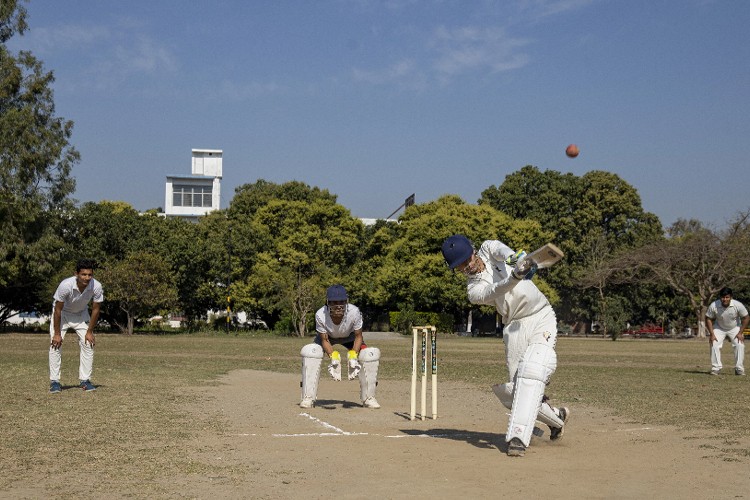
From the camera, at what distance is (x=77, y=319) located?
14.6 metres

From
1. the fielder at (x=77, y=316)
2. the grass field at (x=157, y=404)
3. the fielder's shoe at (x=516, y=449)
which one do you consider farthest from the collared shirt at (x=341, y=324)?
the fielder's shoe at (x=516, y=449)

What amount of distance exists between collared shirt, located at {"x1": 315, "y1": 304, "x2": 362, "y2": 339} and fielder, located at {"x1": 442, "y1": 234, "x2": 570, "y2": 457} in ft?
12.0

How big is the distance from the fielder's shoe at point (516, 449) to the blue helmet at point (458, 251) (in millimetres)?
1795

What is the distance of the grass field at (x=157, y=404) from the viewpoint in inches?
309

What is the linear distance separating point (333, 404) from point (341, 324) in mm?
1575

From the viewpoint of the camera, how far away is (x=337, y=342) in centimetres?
1271

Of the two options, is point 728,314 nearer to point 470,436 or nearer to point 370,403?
point 370,403

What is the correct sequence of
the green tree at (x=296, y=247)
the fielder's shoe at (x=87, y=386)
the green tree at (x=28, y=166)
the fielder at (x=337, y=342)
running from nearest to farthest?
the fielder at (x=337, y=342) → the fielder's shoe at (x=87, y=386) → the green tree at (x=28, y=166) → the green tree at (x=296, y=247)

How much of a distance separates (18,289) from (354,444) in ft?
166

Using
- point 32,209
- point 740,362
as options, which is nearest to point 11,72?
Answer: point 32,209

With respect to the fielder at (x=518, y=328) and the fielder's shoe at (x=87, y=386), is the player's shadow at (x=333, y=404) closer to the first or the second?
the fielder's shoe at (x=87, y=386)

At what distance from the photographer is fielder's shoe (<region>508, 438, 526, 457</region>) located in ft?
26.8

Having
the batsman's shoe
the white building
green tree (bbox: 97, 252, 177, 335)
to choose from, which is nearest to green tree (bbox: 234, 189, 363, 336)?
green tree (bbox: 97, 252, 177, 335)

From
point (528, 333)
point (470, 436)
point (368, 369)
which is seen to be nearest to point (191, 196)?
point (368, 369)
